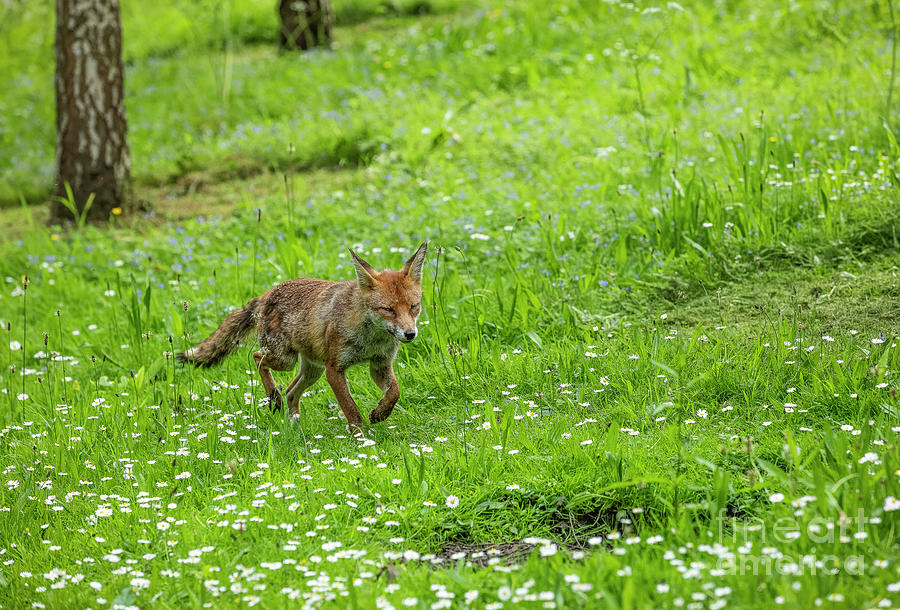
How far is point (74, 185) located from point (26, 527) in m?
6.81

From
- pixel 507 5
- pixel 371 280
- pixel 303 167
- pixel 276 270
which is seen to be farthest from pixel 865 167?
pixel 507 5

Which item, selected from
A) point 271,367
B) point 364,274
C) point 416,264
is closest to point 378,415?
point 364,274

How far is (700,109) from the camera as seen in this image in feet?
34.3

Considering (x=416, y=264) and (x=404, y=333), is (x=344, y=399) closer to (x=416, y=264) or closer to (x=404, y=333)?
(x=404, y=333)

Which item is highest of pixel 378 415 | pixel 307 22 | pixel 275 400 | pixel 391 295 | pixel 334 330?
pixel 307 22

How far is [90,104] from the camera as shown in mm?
10312

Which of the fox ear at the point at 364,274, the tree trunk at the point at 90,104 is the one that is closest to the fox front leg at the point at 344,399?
the fox ear at the point at 364,274

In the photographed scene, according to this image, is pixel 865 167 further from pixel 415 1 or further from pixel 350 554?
pixel 415 1

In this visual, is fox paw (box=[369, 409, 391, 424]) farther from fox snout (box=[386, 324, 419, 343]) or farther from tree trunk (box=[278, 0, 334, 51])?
tree trunk (box=[278, 0, 334, 51])

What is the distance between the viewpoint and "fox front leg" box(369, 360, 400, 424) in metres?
5.58

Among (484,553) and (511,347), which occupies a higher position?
(511,347)

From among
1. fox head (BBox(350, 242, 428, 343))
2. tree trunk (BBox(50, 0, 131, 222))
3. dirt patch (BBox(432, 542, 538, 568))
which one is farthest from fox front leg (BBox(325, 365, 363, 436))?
tree trunk (BBox(50, 0, 131, 222))

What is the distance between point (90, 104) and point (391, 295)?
6582mm

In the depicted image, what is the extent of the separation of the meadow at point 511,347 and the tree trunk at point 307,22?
134 inches
